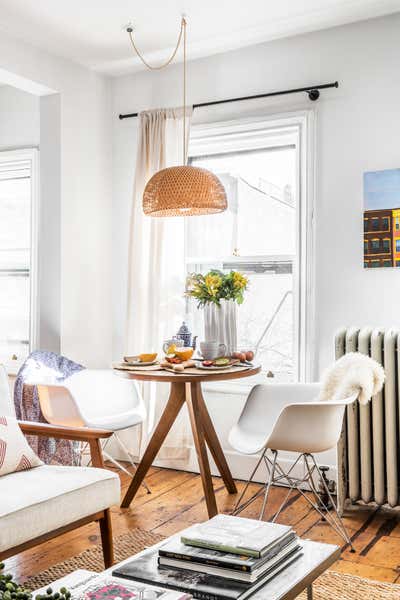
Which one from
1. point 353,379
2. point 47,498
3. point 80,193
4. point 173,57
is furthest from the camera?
point 80,193

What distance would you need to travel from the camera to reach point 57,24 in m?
3.90

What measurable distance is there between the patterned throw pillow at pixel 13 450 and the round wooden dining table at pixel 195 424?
31.7 inches

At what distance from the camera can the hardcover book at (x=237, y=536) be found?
1.80 metres

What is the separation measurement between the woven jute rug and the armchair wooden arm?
44cm

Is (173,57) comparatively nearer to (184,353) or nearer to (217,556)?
(184,353)

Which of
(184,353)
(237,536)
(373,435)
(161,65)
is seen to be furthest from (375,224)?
(237,536)

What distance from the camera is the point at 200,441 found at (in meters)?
3.60

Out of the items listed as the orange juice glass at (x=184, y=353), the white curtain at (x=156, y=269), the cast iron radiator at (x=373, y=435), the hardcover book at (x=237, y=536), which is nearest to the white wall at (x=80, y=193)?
the white curtain at (x=156, y=269)

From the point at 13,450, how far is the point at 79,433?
0.28 m

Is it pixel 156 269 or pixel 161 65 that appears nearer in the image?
pixel 156 269

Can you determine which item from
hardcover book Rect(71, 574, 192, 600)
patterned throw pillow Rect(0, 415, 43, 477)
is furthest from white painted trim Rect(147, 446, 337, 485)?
hardcover book Rect(71, 574, 192, 600)

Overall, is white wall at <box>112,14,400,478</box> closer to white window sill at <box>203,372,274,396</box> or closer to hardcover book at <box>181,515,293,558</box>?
white window sill at <box>203,372,274,396</box>

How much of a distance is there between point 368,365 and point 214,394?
1431 mm

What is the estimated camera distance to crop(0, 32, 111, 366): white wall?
14.2 ft
